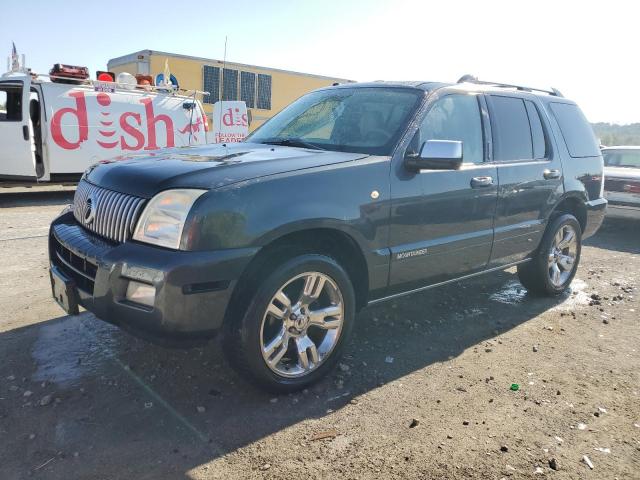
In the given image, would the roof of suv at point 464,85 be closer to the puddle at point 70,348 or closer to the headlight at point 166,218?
the headlight at point 166,218

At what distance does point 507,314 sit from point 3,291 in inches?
173

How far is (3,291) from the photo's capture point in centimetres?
465

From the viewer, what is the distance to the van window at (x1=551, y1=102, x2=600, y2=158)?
201 inches

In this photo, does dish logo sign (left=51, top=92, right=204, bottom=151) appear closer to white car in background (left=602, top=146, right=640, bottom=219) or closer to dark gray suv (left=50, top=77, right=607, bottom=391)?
dark gray suv (left=50, top=77, right=607, bottom=391)

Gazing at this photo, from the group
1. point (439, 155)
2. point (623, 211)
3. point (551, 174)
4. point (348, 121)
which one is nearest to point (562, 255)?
point (551, 174)

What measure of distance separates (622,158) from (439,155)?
312 inches

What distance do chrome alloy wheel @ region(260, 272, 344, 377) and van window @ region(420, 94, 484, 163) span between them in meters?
1.27

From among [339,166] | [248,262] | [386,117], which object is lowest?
[248,262]

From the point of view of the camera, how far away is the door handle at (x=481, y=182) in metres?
3.93

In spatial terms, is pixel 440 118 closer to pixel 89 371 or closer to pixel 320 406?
pixel 320 406

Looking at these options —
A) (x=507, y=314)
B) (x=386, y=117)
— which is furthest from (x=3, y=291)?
(x=507, y=314)

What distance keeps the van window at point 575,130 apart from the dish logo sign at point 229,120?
848 cm

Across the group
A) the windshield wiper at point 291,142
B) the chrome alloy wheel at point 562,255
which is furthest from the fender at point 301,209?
the chrome alloy wheel at point 562,255

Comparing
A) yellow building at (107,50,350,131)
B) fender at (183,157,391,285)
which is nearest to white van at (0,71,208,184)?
yellow building at (107,50,350,131)
